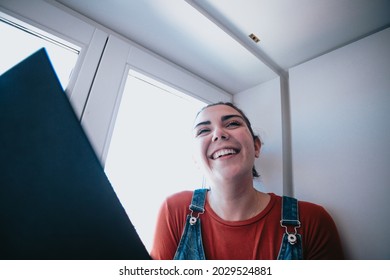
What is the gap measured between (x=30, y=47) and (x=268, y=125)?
113 centimetres

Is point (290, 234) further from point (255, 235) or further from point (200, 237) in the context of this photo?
point (200, 237)

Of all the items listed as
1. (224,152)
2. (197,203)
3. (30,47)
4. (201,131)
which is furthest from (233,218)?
(30,47)

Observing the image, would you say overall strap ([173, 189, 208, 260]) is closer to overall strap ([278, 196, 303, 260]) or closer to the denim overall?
the denim overall

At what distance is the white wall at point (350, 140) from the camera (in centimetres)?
64

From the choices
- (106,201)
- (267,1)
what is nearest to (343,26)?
(267,1)

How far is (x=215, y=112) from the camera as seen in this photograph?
79 cm

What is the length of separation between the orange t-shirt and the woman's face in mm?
187

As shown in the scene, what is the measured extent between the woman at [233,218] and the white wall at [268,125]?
0.18m

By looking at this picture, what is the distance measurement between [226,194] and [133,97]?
0.62 m

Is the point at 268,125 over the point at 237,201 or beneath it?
over

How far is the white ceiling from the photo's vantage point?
0.69m

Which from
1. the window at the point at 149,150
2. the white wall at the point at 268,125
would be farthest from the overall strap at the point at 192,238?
the white wall at the point at 268,125

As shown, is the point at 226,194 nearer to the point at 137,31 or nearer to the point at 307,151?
the point at 307,151

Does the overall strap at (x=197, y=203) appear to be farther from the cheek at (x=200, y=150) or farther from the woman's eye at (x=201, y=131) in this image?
the woman's eye at (x=201, y=131)
